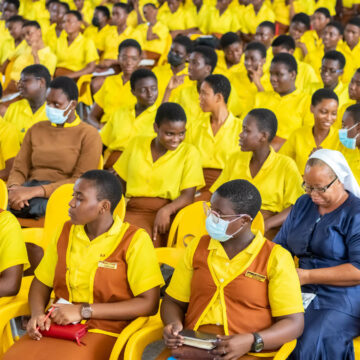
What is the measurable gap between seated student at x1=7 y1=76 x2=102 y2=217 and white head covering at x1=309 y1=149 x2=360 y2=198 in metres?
1.72

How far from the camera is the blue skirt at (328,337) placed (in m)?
2.49

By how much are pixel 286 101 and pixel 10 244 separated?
316cm

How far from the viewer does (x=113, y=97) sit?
5.70m

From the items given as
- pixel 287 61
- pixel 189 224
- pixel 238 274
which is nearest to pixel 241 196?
pixel 238 274

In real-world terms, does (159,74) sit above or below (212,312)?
above

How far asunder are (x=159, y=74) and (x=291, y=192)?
3.26m

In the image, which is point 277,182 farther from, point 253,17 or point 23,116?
point 253,17

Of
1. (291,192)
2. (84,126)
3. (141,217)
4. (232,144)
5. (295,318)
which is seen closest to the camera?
(295,318)

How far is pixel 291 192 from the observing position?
3.49 metres

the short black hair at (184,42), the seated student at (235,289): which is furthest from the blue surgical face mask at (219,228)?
the short black hair at (184,42)

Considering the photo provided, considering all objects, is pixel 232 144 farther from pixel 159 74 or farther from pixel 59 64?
pixel 59 64

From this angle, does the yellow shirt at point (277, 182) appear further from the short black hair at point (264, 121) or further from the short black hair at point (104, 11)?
the short black hair at point (104, 11)

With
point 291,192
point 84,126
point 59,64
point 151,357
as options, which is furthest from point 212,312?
point 59,64

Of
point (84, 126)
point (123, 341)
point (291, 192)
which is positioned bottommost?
point (123, 341)
